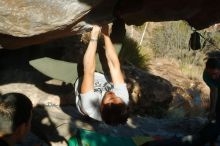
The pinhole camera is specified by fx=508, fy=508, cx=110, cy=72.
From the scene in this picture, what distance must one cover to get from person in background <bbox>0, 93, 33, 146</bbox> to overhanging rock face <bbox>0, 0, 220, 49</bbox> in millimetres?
1039

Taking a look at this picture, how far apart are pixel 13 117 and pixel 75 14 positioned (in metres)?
1.39

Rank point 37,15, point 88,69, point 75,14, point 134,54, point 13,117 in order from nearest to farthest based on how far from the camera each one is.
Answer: point 13,117 < point 37,15 < point 75,14 < point 88,69 < point 134,54

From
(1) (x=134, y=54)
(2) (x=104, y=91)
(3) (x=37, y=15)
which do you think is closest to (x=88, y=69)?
(2) (x=104, y=91)

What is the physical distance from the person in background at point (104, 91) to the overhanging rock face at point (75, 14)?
0.72 ft

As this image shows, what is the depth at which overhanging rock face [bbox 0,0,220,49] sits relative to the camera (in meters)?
Answer: 4.23

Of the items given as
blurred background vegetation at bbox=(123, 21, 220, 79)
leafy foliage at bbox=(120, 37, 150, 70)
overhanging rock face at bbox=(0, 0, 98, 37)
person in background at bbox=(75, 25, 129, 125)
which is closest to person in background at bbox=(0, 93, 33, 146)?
overhanging rock face at bbox=(0, 0, 98, 37)

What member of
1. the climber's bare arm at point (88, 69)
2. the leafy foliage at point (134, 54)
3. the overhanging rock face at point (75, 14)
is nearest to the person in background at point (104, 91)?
the climber's bare arm at point (88, 69)

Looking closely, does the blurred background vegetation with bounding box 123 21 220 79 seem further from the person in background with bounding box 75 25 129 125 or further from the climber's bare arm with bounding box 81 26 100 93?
the climber's bare arm with bounding box 81 26 100 93

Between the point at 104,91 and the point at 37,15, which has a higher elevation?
the point at 37,15

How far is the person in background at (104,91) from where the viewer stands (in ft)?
16.3

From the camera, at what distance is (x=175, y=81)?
11.5 metres

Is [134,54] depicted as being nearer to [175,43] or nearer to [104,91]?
[175,43]

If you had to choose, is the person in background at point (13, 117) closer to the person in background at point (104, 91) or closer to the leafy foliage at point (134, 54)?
the person in background at point (104, 91)

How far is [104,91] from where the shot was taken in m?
5.39
